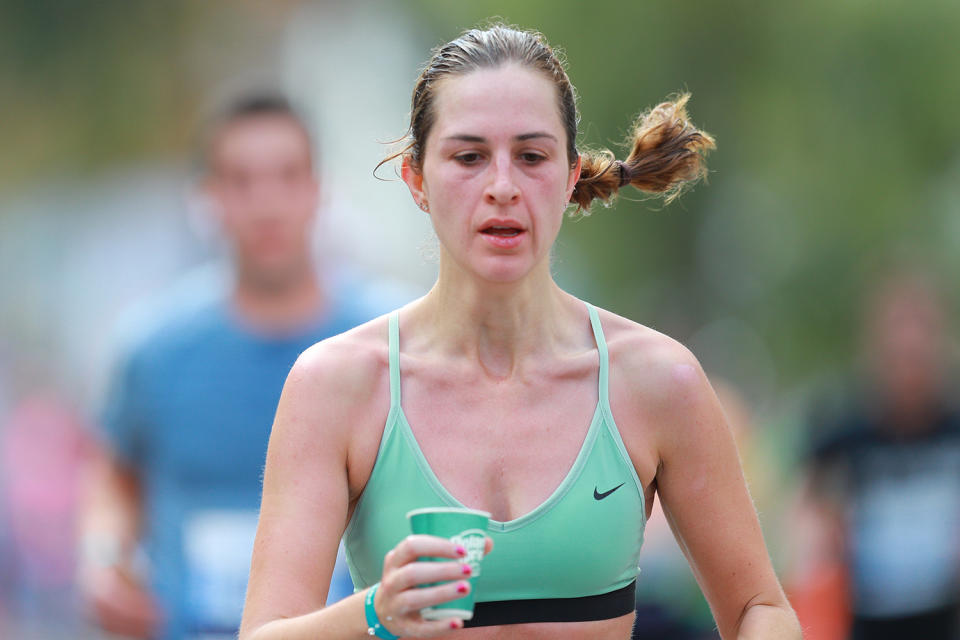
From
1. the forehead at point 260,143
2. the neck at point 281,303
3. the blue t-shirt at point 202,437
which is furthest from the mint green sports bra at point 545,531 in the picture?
the forehead at point 260,143

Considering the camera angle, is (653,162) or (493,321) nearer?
(493,321)

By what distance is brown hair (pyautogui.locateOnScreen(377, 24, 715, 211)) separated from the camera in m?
3.50

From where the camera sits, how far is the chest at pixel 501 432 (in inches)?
132

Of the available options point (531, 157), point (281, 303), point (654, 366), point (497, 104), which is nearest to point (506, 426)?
point (654, 366)

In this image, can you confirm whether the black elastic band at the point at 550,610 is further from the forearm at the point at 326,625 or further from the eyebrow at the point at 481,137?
the eyebrow at the point at 481,137

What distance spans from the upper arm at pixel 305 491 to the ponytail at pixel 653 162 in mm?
760

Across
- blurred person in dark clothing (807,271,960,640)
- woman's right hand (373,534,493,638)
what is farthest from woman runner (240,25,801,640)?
blurred person in dark clothing (807,271,960,640)

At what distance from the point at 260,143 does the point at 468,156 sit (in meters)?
3.07

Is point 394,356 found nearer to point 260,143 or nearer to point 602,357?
point 602,357

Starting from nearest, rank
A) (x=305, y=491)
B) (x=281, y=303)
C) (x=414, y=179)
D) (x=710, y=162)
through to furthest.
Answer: (x=305, y=491), (x=414, y=179), (x=281, y=303), (x=710, y=162)

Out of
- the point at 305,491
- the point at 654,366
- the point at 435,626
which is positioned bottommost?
the point at 435,626

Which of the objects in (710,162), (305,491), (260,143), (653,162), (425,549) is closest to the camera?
(425,549)

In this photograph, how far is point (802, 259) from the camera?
16250 millimetres

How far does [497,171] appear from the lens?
11.0ft
